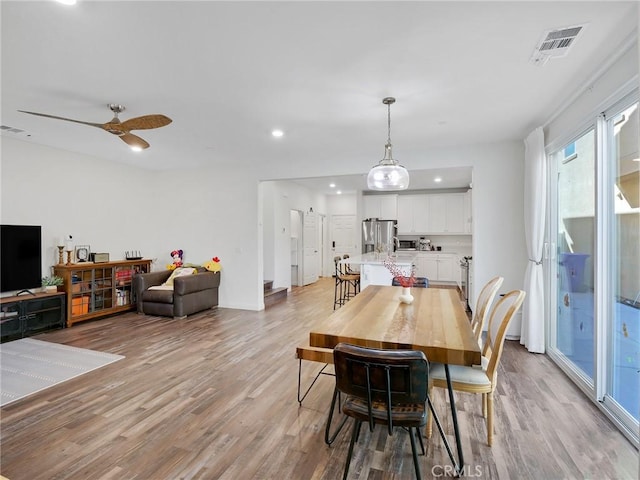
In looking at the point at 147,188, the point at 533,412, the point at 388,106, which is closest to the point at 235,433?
the point at 533,412

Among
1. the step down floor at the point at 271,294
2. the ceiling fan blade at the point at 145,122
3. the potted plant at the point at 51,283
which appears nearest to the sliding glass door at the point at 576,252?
the ceiling fan blade at the point at 145,122

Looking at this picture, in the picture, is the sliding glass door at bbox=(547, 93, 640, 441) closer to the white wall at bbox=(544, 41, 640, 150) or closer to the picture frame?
the white wall at bbox=(544, 41, 640, 150)

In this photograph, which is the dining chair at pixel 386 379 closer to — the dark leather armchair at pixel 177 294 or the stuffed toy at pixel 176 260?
the dark leather armchair at pixel 177 294

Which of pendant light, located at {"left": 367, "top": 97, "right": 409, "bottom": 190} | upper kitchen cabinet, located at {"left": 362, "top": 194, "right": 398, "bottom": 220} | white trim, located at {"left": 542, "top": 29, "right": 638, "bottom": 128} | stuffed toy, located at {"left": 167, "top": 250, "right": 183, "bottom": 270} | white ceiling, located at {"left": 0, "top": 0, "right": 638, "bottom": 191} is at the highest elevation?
white ceiling, located at {"left": 0, "top": 0, "right": 638, "bottom": 191}

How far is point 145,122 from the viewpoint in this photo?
115 inches

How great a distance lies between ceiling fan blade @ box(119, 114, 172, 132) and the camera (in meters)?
2.83

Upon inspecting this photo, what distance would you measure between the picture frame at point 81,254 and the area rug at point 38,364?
142 centimetres

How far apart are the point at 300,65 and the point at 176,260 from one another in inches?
196

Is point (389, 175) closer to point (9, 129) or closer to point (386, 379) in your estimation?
point (386, 379)

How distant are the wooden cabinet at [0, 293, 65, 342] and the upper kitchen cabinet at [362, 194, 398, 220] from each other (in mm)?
7060

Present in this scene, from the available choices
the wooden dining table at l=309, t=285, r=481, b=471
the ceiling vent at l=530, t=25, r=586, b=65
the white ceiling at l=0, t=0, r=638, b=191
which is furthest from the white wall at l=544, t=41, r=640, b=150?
the wooden dining table at l=309, t=285, r=481, b=471

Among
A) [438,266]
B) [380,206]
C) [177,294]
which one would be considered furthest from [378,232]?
[177,294]

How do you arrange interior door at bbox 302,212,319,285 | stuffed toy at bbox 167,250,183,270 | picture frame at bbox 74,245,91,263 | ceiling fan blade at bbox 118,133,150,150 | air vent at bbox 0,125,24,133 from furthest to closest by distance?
interior door at bbox 302,212,319,285 < stuffed toy at bbox 167,250,183,270 < picture frame at bbox 74,245,91,263 < air vent at bbox 0,125,24,133 < ceiling fan blade at bbox 118,133,150,150

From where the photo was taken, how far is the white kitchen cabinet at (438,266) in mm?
8656
